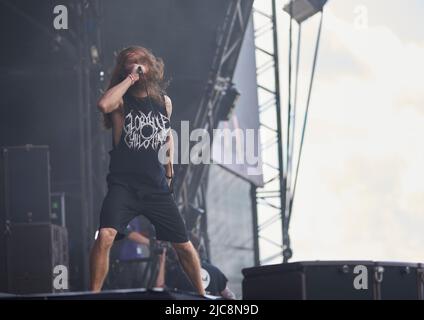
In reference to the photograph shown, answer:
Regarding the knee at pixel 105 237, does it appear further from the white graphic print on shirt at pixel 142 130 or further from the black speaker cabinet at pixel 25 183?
the black speaker cabinet at pixel 25 183

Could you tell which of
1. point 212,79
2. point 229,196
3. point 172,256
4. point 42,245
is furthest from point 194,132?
point 229,196

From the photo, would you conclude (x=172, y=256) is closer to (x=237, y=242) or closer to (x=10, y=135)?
(x=10, y=135)

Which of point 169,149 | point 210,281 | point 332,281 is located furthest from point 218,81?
point 332,281

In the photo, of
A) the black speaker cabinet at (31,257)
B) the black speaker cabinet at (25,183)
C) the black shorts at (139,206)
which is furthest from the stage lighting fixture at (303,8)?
the black shorts at (139,206)

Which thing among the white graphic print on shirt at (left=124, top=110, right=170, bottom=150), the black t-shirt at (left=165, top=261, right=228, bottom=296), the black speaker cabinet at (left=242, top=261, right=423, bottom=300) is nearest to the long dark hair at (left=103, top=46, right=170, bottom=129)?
the white graphic print on shirt at (left=124, top=110, right=170, bottom=150)

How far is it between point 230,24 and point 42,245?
4185mm

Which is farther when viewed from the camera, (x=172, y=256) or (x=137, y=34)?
(x=137, y=34)

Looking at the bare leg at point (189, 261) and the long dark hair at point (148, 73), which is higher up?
the long dark hair at point (148, 73)

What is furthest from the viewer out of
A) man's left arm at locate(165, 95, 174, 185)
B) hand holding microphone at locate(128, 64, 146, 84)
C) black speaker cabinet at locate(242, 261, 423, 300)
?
man's left arm at locate(165, 95, 174, 185)

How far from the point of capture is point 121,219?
6773 mm

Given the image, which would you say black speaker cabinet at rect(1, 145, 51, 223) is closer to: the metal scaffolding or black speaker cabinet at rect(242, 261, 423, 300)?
the metal scaffolding

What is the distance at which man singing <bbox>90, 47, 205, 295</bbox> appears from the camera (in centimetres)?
685

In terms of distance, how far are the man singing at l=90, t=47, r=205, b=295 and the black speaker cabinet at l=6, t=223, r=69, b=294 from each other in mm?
3573

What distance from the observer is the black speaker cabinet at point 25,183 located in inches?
413
